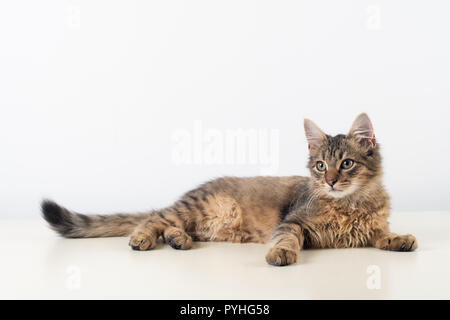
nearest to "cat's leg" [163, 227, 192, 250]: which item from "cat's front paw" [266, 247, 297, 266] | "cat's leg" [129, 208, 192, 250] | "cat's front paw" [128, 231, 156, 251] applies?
"cat's leg" [129, 208, 192, 250]

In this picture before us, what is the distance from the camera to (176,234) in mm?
2982

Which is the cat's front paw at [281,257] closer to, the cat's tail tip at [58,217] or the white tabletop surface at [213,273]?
the white tabletop surface at [213,273]

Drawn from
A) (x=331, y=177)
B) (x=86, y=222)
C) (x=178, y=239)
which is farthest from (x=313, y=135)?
(x=86, y=222)

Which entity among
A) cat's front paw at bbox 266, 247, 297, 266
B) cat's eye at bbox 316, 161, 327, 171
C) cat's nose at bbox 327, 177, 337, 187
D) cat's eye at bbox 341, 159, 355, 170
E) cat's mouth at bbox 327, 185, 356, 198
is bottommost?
cat's front paw at bbox 266, 247, 297, 266

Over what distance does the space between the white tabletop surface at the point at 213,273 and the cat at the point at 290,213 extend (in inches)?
3.8

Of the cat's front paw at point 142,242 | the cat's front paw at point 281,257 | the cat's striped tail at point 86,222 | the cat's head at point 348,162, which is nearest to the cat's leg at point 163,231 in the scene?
the cat's front paw at point 142,242

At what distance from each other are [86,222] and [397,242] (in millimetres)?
2023

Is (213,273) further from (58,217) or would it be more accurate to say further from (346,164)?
(58,217)

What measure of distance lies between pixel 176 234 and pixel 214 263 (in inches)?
20.3

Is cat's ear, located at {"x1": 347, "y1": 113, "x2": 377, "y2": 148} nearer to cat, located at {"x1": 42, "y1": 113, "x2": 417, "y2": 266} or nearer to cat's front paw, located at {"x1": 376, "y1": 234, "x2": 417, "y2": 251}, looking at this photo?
cat, located at {"x1": 42, "y1": 113, "x2": 417, "y2": 266}

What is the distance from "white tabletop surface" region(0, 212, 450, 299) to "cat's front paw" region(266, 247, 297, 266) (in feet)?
0.15

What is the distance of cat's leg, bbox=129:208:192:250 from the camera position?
2.92 m

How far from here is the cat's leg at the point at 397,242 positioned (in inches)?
107

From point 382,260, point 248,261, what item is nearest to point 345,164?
point 382,260
